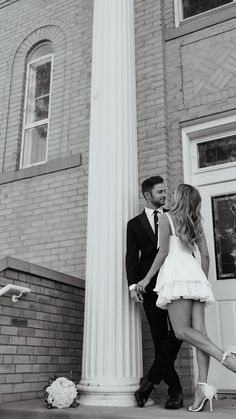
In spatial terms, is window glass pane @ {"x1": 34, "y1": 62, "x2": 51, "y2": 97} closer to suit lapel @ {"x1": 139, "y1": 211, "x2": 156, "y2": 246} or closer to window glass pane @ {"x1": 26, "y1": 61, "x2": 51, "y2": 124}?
window glass pane @ {"x1": 26, "y1": 61, "x2": 51, "y2": 124}

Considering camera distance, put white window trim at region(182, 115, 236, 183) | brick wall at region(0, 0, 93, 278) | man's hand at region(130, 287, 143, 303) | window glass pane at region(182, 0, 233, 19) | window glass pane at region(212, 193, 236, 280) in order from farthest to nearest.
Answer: window glass pane at region(182, 0, 233, 19)
brick wall at region(0, 0, 93, 278)
white window trim at region(182, 115, 236, 183)
window glass pane at region(212, 193, 236, 280)
man's hand at region(130, 287, 143, 303)

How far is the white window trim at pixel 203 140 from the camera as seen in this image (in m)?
5.44

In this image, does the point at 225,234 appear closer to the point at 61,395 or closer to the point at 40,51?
the point at 61,395

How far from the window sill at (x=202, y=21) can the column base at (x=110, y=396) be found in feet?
14.7

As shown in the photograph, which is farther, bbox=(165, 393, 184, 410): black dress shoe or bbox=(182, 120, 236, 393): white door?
bbox=(182, 120, 236, 393): white door

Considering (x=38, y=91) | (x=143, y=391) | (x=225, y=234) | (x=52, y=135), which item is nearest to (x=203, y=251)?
(x=143, y=391)

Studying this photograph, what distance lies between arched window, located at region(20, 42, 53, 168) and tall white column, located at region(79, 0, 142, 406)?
8.00 feet

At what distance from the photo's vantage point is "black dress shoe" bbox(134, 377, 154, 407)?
3684 millimetres

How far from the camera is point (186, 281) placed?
140 inches

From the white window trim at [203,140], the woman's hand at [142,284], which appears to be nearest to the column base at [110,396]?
the woman's hand at [142,284]

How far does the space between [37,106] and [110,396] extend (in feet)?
16.6

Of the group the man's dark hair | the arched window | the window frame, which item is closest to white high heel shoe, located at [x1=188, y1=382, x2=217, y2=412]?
the man's dark hair

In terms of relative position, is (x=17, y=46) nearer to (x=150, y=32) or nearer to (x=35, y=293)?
(x=150, y=32)

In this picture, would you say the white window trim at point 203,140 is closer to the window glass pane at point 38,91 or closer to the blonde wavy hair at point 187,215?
the blonde wavy hair at point 187,215
